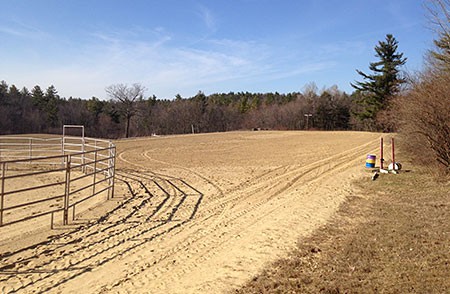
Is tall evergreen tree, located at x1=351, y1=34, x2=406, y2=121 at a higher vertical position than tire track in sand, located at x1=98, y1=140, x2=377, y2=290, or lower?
higher

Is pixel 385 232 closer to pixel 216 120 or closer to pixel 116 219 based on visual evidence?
pixel 116 219

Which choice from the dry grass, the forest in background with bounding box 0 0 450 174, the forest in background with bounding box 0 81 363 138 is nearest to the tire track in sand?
the dry grass

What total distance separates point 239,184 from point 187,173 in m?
3.29

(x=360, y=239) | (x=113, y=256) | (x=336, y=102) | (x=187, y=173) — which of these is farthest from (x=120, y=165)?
(x=336, y=102)

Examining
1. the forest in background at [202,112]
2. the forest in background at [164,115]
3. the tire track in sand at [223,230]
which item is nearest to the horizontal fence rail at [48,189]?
the tire track in sand at [223,230]

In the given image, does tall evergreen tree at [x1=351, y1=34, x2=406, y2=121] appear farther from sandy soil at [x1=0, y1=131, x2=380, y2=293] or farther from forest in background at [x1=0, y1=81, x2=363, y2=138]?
sandy soil at [x1=0, y1=131, x2=380, y2=293]

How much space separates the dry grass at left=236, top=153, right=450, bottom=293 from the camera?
445 centimetres

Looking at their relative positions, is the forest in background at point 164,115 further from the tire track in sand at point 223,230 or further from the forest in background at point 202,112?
the tire track in sand at point 223,230

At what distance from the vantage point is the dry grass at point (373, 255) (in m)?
4.45

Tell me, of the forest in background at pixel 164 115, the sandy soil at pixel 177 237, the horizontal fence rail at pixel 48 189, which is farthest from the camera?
the forest in background at pixel 164 115

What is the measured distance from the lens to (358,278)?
465cm

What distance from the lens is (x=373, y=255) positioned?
17.9 ft

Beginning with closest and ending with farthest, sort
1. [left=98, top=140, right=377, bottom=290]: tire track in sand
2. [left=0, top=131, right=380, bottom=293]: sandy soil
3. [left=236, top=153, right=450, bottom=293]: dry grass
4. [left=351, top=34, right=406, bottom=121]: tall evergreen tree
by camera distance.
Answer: [left=236, top=153, right=450, bottom=293]: dry grass, [left=0, top=131, right=380, bottom=293]: sandy soil, [left=98, top=140, right=377, bottom=290]: tire track in sand, [left=351, top=34, right=406, bottom=121]: tall evergreen tree

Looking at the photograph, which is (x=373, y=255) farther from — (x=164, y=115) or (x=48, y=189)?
(x=164, y=115)
